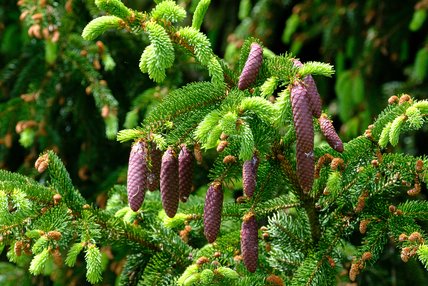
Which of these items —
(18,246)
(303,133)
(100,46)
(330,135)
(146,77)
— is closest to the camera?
(303,133)

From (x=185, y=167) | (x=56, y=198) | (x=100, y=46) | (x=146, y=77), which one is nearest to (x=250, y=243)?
(x=185, y=167)

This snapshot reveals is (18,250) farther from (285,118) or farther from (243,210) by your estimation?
(285,118)

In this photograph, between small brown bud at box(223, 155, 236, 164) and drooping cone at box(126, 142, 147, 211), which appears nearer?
drooping cone at box(126, 142, 147, 211)

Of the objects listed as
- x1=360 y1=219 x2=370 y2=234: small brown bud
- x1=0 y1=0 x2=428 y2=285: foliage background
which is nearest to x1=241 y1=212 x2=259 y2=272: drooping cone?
x1=360 y1=219 x2=370 y2=234: small brown bud

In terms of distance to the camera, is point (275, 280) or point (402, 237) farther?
point (275, 280)

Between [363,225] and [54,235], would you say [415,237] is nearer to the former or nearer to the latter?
[363,225]

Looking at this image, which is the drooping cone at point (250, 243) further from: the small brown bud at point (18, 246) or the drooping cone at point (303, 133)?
the small brown bud at point (18, 246)

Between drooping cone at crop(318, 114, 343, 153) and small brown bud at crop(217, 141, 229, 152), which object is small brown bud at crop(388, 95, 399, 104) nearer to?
drooping cone at crop(318, 114, 343, 153)

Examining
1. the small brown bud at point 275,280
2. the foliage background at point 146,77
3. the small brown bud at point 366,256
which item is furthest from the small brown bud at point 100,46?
the small brown bud at point 366,256
